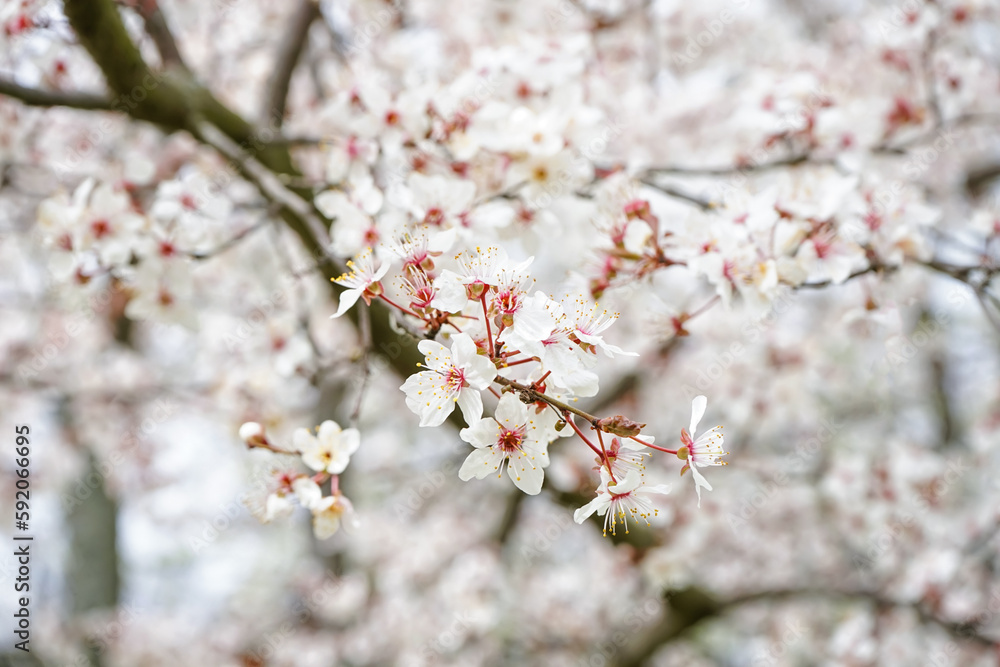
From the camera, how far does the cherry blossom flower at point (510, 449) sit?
97 cm

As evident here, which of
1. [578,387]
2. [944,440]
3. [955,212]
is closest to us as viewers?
[578,387]

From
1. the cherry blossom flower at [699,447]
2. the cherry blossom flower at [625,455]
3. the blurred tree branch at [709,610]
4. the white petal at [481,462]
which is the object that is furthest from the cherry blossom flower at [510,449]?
the blurred tree branch at [709,610]

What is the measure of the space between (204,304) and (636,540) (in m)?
3.68

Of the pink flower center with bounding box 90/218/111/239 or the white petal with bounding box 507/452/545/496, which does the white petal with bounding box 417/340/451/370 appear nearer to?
the white petal with bounding box 507/452/545/496

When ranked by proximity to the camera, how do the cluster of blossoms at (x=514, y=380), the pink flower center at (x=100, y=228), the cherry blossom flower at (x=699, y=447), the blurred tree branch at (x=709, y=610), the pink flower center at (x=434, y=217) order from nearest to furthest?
1. the cluster of blossoms at (x=514, y=380)
2. the cherry blossom flower at (x=699, y=447)
3. the pink flower center at (x=434, y=217)
4. the pink flower center at (x=100, y=228)
5. the blurred tree branch at (x=709, y=610)

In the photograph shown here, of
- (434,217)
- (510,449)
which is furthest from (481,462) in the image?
(434,217)

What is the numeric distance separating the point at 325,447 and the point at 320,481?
62 mm

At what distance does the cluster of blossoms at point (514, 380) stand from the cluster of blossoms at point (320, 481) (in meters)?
0.30

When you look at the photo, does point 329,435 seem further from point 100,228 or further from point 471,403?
point 100,228

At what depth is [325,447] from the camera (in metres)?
1.26

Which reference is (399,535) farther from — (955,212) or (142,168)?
(955,212)

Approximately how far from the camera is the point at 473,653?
4066mm

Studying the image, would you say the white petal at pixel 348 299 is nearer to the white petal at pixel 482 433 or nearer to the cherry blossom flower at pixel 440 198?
the white petal at pixel 482 433

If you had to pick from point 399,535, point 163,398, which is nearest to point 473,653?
point 399,535
